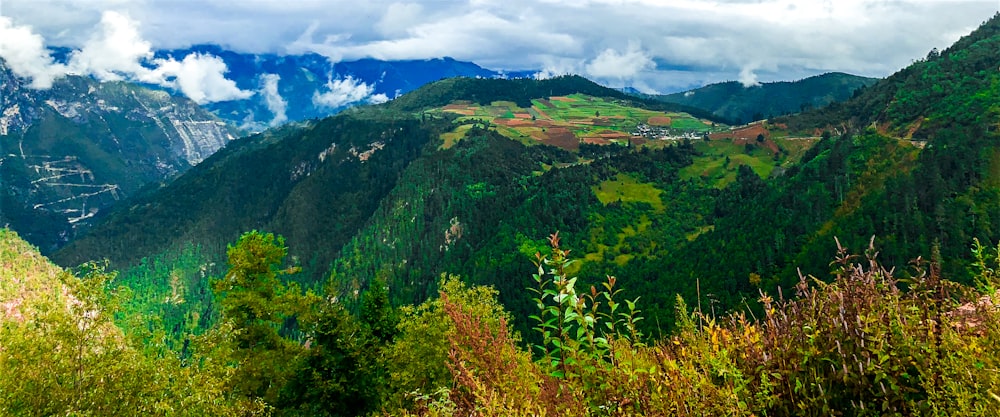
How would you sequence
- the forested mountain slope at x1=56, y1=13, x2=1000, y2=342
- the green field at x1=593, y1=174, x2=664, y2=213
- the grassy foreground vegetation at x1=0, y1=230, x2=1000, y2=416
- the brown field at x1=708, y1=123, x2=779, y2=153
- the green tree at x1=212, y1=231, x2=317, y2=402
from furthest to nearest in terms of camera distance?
the brown field at x1=708, y1=123, x2=779, y2=153
the green field at x1=593, y1=174, x2=664, y2=213
the forested mountain slope at x1=56, y1=13, x2=1000, y2=342
the green tree at x1=212, y1=231, x2=317, y2=402
the grassy foreground vegetation at x1=0, y1=230, x2=1000, y2=416

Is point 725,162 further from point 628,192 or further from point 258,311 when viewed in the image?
point 258,311

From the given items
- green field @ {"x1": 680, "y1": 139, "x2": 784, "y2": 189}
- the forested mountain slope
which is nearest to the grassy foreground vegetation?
the forested mountain slope

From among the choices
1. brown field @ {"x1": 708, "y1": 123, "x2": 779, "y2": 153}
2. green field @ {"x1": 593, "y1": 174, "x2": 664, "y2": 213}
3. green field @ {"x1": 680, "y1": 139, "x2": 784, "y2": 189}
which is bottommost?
green field @ {"x1": 593, "y1": 174, "x2": 664, "y2": 213}

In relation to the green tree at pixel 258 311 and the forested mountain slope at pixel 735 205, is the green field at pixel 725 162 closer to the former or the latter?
the forested mountain slope at pixel 735 205

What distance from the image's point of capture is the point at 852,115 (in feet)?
451

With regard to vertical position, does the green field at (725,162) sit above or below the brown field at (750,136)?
below

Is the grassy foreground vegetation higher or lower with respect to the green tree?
higher

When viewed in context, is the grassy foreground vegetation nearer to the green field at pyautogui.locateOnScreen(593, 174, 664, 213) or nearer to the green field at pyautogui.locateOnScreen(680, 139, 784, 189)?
the green field at pyautogui.locateOnScreen(593, 174, 664, 213)

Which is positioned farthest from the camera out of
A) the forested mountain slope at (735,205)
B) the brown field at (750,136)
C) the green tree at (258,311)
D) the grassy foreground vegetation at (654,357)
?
the brown field at (750,136)

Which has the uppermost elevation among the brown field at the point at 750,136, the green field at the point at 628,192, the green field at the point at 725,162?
the brown field at the point at 750,136

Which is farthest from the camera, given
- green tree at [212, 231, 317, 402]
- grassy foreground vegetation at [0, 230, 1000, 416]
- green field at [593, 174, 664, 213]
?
green field at [593, 174, 664, 213]

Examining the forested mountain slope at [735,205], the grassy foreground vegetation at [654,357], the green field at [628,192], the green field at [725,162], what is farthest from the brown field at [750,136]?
the grassy foreground vegetation at [654,357]

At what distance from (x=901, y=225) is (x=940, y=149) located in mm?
17443

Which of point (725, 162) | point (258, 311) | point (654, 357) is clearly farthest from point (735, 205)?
point (654, 357)
